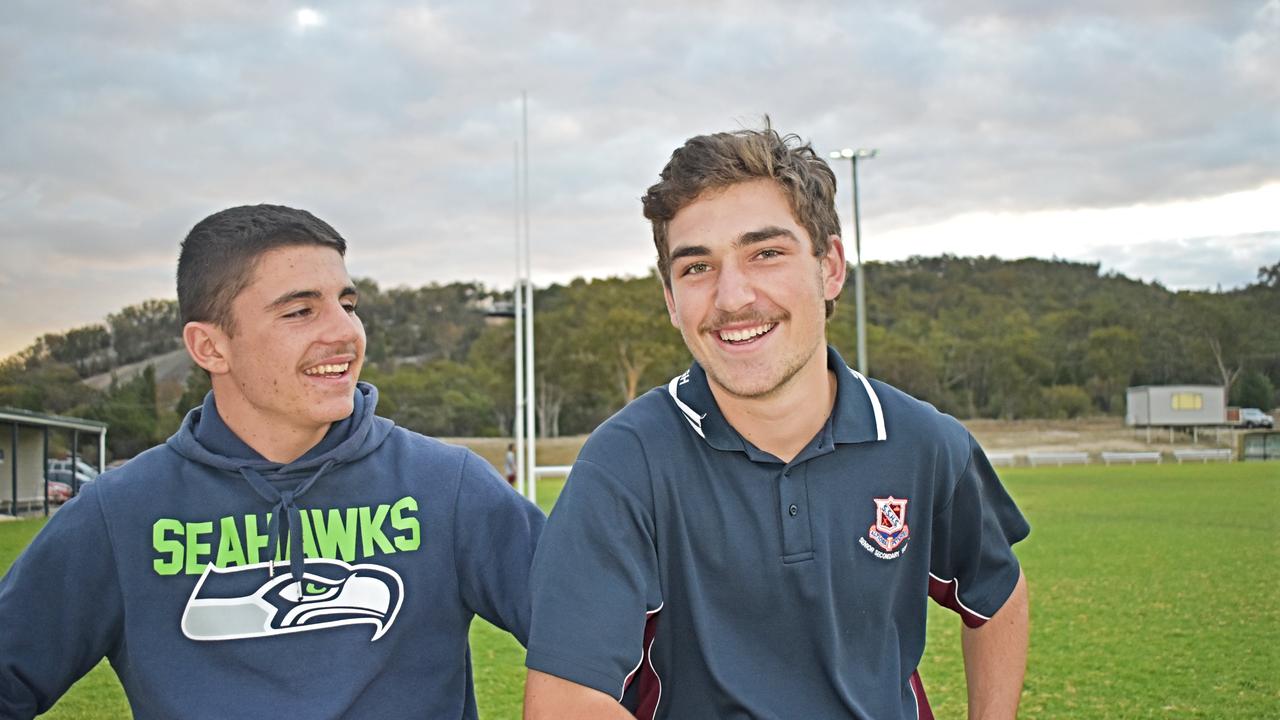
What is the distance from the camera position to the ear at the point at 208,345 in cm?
273

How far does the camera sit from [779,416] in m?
2.39

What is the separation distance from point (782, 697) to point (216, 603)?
1.30 meters

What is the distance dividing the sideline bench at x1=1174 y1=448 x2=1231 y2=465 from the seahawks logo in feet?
170

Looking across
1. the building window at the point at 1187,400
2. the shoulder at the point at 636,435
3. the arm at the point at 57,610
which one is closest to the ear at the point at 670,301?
the shoulder at the point at 636,435

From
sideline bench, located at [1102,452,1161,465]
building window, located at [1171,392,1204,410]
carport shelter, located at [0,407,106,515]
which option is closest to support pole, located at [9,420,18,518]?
carport shelter, located at [0,407,106,515]

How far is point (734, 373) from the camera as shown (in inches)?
92.4

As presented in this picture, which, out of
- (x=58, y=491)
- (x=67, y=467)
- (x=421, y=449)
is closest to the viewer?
(x=421, y=449)

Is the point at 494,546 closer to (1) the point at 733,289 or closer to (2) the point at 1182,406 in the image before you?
(1) the point at 733,289

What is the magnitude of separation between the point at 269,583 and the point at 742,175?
1.42 meters

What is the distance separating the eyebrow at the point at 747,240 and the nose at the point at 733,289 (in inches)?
2.0

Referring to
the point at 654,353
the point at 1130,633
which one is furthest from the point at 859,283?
the point at 654,353

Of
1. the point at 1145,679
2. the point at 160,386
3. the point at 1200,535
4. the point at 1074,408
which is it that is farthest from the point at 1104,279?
the point at 1145,679

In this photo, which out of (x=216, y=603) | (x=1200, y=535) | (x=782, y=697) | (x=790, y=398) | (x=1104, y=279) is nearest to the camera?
(x=782, y=697)

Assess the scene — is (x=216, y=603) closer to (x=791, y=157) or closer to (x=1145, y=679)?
(x=791, y=157)
